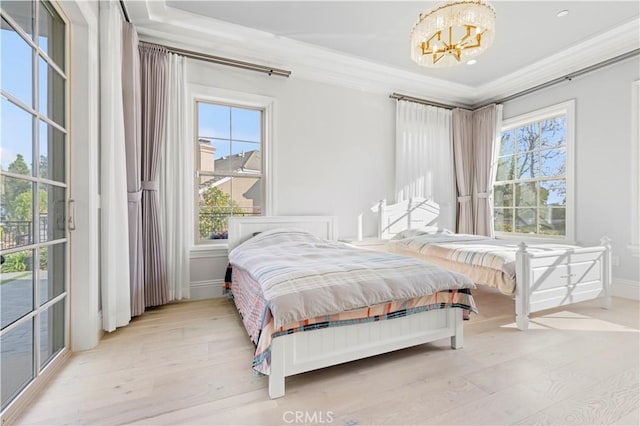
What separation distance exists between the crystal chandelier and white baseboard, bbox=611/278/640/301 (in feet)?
9.41

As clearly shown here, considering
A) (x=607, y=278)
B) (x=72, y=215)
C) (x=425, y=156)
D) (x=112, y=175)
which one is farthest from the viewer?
(x=425, y=156)

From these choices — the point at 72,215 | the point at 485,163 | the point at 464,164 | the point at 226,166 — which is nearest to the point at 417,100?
the point at 464,164

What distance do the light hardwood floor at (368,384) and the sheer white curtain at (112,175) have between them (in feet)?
0.87

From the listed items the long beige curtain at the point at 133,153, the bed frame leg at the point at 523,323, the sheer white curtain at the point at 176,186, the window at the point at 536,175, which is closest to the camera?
the bed frame leg at the point at 523,323

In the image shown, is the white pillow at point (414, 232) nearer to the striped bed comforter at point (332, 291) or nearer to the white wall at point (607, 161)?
the white wall at point (607, 161)

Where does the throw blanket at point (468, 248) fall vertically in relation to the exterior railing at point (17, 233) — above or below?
below

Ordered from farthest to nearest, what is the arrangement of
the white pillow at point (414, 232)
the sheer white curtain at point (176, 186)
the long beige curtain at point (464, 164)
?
the long beige curtain at point (464, 164)
the white pillow at point (414, 232)
the sheer white curtain at point (176, 186)

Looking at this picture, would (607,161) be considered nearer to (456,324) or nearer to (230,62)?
(456,324)

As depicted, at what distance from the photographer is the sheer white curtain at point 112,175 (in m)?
2.12

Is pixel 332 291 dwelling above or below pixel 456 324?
above

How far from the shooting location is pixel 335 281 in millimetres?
1590

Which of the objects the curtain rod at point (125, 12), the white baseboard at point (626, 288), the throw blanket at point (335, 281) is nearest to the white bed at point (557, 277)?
the white baseboard at point (626, 288)

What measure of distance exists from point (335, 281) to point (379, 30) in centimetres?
273

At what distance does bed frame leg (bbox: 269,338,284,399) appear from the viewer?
1419 mm
